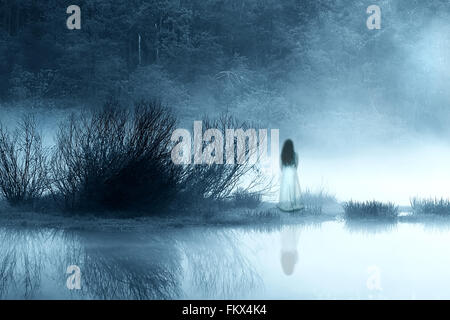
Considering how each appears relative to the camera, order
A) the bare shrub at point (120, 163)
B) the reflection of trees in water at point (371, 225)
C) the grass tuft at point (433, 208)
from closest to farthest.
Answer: the reflection of trees in water at point (371, 225) → the bare shrub at point (120, 163) → the grass tuft at point (433, 208)

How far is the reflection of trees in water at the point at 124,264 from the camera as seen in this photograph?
738 cm

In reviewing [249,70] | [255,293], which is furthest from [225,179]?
[249,70]

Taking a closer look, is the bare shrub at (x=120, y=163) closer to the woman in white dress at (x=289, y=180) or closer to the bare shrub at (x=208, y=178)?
the bare shrub at (x=208, y=178)

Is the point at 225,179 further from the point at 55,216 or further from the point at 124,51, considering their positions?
the point at 124,51

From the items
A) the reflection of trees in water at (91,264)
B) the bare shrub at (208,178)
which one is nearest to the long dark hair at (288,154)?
the bare shrub at (208,178)

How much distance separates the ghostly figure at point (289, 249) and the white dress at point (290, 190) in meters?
1.90

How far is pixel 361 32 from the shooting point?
39.5 m

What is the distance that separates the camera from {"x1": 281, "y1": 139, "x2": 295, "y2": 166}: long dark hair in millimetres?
15438

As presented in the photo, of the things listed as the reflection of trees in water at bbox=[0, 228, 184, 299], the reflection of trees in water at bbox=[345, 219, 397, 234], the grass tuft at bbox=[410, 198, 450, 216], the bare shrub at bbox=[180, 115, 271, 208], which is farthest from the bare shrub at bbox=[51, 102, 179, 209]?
the grass tuft at bbox=[410, 198, 450, 216]

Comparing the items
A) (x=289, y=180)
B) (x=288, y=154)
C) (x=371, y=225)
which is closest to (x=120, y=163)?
(x=288, y=154)

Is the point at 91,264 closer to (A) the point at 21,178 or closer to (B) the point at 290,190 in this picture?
(B) the point at 290,190

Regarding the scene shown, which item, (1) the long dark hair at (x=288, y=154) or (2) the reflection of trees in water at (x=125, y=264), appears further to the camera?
(1) the long dark hair at (x=288, y=154)

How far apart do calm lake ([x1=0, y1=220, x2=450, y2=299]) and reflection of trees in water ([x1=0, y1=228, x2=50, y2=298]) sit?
1cm

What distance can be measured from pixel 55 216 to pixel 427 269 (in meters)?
8.62
